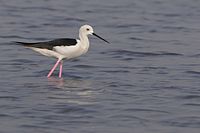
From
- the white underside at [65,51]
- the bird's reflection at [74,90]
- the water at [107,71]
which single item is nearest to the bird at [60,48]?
the white underside at [65,51]

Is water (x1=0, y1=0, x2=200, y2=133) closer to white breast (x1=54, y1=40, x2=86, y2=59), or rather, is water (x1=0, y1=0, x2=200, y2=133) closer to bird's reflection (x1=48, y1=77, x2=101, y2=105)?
bird's reflection (x1=48, y1=77, x2=101, y2=105)

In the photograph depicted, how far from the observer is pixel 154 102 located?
1169 centimetres

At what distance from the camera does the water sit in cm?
1047

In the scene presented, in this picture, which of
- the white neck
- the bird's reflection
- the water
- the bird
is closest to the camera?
the water

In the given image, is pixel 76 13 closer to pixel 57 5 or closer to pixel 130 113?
pixel 57 5

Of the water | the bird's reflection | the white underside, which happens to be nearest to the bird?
the white underside

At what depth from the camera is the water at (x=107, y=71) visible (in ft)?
34.3

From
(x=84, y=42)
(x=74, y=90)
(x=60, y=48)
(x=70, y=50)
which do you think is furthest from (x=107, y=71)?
(x=74, y=90)

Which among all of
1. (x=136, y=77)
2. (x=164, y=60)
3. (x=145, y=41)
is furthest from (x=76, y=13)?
(x=136, y=77)

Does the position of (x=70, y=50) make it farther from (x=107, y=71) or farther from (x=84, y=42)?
(x=107, y=71)

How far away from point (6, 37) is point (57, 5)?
20.5 ft

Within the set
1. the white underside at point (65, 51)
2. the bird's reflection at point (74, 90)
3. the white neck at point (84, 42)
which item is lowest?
the bird's reflection at point (74, 90)

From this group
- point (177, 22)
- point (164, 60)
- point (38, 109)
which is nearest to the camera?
point (38, 109)

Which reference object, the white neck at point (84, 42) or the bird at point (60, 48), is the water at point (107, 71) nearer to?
the bird at point (60, 48)
